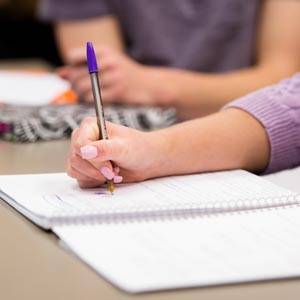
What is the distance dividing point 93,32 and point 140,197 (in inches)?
40.2

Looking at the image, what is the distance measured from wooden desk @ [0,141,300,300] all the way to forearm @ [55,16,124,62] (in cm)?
103

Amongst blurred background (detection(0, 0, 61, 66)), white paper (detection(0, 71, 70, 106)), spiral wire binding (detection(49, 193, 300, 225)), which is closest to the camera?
spiral wire binding (detection(49, 193, 300, 225))

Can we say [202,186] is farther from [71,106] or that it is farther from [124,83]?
[124,83]

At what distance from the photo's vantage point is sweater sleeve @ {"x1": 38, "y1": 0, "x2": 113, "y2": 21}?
175 centimetres

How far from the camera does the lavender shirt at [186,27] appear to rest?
1675 mm

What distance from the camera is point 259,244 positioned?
26.3 inches

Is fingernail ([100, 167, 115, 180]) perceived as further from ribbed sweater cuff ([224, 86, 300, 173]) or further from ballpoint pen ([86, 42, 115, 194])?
ribbed sweater cuff ([224, 86, 300, 173])

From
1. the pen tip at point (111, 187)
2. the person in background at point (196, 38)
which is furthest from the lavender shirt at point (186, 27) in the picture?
the pen tip at point (111, 187)

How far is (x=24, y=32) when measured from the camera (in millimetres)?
2625

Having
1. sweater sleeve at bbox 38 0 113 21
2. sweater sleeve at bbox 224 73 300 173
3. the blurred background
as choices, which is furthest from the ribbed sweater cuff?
the blurred background

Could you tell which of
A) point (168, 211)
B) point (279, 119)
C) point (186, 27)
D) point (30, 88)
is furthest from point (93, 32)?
point (168, 211)

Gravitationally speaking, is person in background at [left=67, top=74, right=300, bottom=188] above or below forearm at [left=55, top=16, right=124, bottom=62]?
above

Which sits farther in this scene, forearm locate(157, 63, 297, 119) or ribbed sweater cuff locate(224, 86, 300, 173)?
forearm locate(157, 63, 297, 119)

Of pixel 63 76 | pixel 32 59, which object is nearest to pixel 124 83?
pixel 63 76
